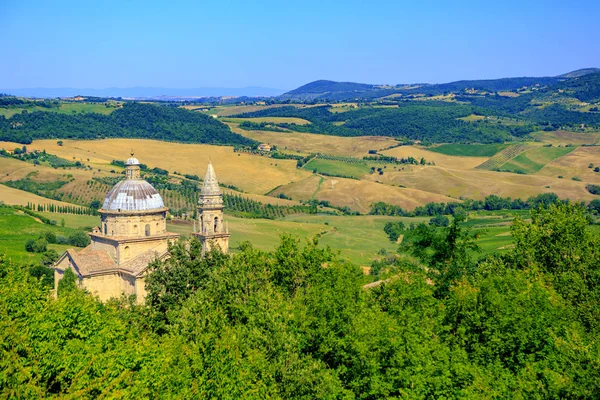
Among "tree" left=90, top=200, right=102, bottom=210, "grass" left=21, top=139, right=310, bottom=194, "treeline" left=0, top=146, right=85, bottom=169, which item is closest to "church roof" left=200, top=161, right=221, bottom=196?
"tree" left=90, top=200, right=102, bottom=210

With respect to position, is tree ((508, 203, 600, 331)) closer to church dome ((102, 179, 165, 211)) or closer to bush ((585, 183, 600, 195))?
church dome ((102, 179, 165, 211))

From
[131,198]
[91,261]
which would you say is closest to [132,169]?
[131,198]

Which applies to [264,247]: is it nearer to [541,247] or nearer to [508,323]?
[541,247]

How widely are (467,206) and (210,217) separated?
3923 inches

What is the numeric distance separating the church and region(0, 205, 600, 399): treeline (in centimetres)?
1091

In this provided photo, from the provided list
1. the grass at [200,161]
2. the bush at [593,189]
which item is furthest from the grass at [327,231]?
the bush at [593,189]

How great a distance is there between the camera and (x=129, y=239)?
198 feet

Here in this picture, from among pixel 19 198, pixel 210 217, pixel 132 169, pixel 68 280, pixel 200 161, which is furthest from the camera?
pixel 200 161

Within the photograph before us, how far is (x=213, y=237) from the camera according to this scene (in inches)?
2488

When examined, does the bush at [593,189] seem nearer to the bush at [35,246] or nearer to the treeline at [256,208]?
the treeline at [256,208]

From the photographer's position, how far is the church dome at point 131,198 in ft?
202

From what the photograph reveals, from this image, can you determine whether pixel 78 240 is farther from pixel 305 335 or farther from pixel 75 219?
pixel 305 335

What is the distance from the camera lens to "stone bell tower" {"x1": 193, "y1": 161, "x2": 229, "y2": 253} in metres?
63.3

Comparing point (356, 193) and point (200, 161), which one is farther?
point (200, 161)
